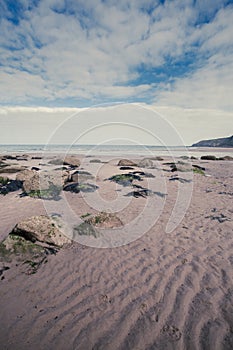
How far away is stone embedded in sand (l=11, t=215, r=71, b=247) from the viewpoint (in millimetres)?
5281

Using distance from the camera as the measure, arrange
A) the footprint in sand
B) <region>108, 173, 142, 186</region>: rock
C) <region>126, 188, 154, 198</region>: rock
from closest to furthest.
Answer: the footprint in sand → <region>126, 188, 154, 198</region>: rock → <region>108, 173, 142, 186</region>: rock

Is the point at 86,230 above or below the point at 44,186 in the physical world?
Result: below

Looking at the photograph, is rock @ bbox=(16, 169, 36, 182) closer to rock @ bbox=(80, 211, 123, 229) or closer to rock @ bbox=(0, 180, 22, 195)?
rock @ bbox=(0, 180, 22, 195)

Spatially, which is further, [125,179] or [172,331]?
[125,179]

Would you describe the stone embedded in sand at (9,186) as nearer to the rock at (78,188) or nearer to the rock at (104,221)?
the rock at (78,188)

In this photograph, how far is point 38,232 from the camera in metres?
5.33

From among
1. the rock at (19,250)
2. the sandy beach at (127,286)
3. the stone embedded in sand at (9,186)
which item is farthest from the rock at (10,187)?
the rock at (19,250)

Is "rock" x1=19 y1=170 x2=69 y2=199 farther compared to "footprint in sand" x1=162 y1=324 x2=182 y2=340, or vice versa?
"rock" x1=19 y1=170 x2=69 y2=199

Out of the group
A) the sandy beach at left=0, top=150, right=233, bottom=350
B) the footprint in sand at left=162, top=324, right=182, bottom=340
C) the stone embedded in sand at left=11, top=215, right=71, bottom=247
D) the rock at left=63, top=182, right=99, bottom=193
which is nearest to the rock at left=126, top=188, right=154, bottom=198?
the rock at left=63, top=182, right=99, bottom=193

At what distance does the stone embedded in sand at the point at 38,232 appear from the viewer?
528 centimetres

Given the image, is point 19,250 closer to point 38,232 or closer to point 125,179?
point 38,232

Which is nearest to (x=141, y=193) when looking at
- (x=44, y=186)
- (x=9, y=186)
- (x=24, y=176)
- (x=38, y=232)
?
(x=44, y=186)

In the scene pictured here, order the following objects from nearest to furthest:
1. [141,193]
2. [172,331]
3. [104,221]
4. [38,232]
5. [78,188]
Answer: [172,331], [38,232], [104,221], [141,193], [78,188]

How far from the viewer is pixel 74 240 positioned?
5.68m
